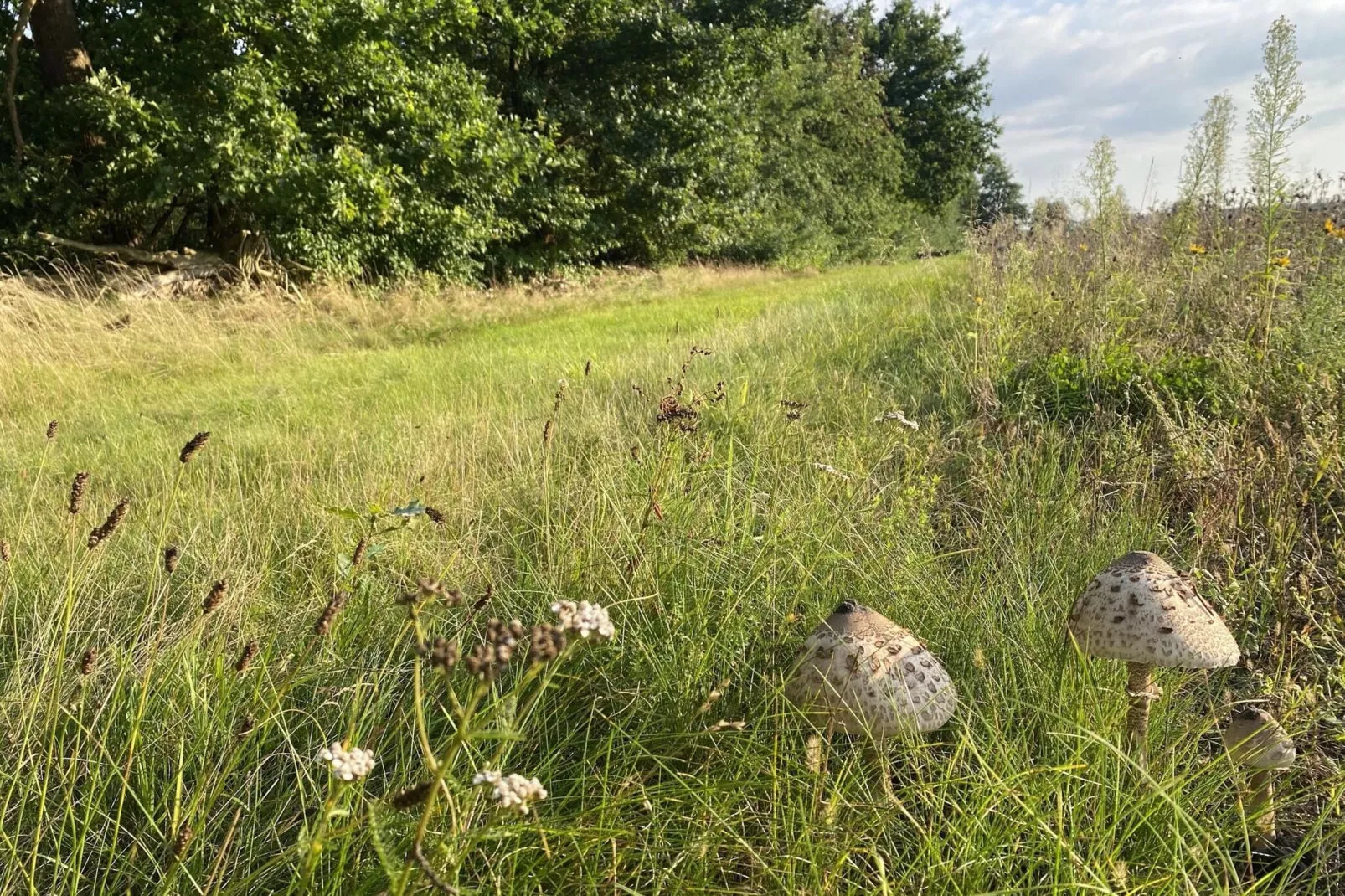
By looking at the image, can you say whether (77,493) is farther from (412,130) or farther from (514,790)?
(412,130)

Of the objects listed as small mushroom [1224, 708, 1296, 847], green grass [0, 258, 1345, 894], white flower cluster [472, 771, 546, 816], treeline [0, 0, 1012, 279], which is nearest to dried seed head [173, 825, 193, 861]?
green grass [0, 258, 1345, 894]

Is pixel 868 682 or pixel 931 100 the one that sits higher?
pixel 931 100

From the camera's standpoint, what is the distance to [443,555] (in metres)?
2.51

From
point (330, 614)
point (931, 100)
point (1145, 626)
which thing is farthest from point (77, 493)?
point (931, 100)

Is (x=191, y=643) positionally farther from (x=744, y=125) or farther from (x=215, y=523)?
(x=744, y=125)

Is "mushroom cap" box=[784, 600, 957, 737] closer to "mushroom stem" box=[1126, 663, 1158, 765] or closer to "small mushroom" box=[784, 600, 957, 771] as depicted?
"small mushroom" box=[784, 600, 957, 771]

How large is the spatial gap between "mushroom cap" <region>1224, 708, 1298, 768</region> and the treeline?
1079 centimetres

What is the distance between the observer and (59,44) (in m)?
9.67

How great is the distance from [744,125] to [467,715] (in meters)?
18.4

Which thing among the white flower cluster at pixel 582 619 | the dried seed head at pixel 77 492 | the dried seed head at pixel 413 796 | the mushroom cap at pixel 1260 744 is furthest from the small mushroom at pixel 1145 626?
the dried seed head at pixel 77 492

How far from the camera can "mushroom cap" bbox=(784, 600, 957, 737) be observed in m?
1.48

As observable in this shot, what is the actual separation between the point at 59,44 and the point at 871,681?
12.7 metres

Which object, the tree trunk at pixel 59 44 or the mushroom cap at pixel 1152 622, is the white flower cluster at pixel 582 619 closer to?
the mushroom cap at pixel 1152 622

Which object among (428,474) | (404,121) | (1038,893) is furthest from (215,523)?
(404,121)
